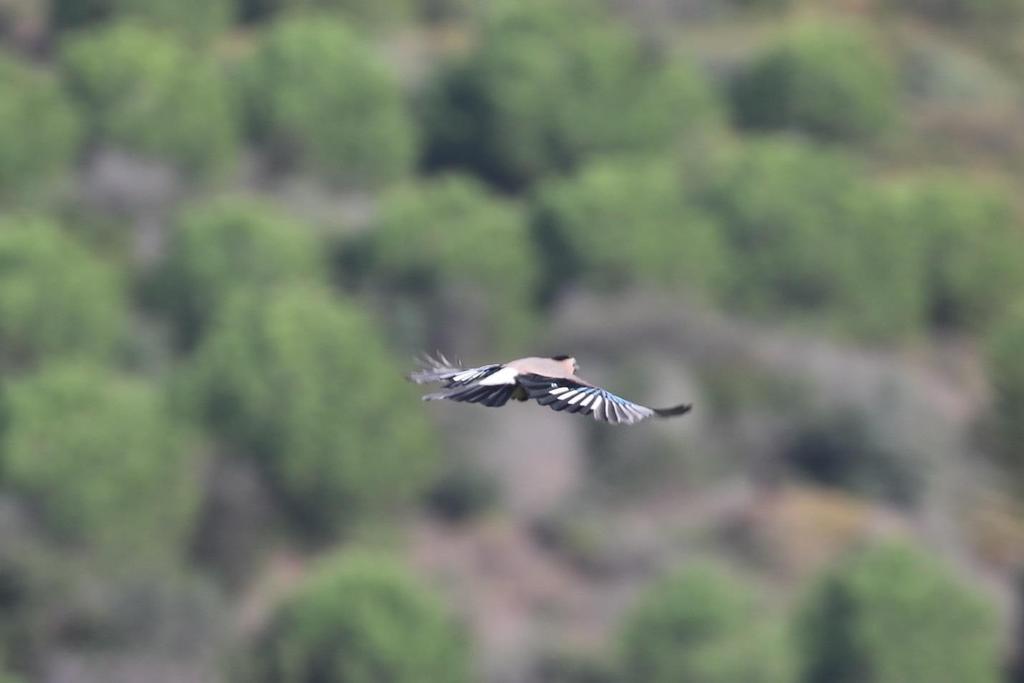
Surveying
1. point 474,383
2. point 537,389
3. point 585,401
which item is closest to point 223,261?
point 474,383

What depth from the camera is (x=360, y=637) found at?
1367 inches

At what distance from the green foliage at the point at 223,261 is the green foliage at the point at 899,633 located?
15.9 meters

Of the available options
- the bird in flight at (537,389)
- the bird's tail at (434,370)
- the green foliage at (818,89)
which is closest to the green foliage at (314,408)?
the green foliage at (818,89)

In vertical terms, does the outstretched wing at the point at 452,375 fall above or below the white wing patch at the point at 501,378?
below

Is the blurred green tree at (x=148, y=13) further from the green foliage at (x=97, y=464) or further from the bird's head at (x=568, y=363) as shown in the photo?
the bird's head at (x=568, y=363)

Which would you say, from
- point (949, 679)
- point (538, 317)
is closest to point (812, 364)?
point (538, 317)

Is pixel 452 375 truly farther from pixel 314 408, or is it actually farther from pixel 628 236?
pixel 628 236

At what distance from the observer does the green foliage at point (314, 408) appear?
44094mm

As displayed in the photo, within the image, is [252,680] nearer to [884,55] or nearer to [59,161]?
[59,161]

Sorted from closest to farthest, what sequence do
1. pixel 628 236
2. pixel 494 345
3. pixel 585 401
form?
pixel 585 401, pixel 494 345, pixel 628 236

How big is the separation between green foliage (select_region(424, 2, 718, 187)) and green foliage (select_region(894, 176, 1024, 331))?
8075 millimetres

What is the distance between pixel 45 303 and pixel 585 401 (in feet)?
124

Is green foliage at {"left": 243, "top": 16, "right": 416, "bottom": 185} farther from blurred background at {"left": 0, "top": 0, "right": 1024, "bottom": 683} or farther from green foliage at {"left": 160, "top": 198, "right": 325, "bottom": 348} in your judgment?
green foliage at {"left": 160, "top": 198, "right": 325, "bottom": 348}

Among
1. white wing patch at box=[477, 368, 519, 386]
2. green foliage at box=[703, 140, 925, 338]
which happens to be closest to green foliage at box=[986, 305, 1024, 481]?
green foliage at box=[703, 140, 925, 338]
